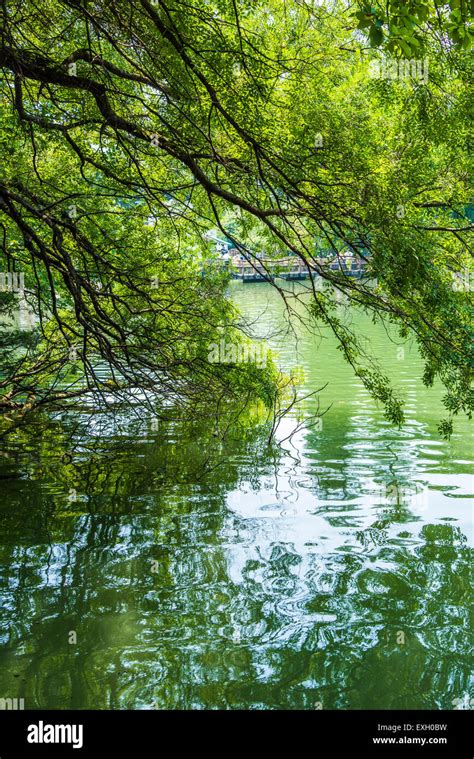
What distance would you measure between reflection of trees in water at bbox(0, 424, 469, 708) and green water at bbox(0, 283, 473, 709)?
0.7 inches

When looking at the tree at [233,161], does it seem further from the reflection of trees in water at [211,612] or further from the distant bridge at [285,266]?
the reflection of trees in water at [211,612]

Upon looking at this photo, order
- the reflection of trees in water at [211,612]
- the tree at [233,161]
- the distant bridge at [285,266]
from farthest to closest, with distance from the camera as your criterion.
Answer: the distant bridge at [285,266] < the tree at [233,161] < the reflection of trees in water at [211,612]

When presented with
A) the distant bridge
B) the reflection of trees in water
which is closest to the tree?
the distant bridge

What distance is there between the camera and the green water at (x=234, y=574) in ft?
18.6

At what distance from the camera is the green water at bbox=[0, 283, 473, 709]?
568cm

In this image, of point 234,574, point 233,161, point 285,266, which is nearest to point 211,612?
point 234,574

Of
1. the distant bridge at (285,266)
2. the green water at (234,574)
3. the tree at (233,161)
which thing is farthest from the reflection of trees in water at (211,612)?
the distant bridge at (285,266)

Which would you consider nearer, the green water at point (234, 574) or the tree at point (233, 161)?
the green water at point (234, 574)

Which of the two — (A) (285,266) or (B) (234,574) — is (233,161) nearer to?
(A) (285,266)

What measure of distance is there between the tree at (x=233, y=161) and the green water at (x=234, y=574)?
1360mm

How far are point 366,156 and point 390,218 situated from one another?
6.94 feet

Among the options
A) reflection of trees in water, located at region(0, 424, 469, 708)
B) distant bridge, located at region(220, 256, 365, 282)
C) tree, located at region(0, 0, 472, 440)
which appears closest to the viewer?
reflection of trees in water, located at region(0, 424, 469, 708)

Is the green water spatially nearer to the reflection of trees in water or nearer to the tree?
the reflection of trees in water

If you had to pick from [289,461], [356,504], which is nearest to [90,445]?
[289,461]
